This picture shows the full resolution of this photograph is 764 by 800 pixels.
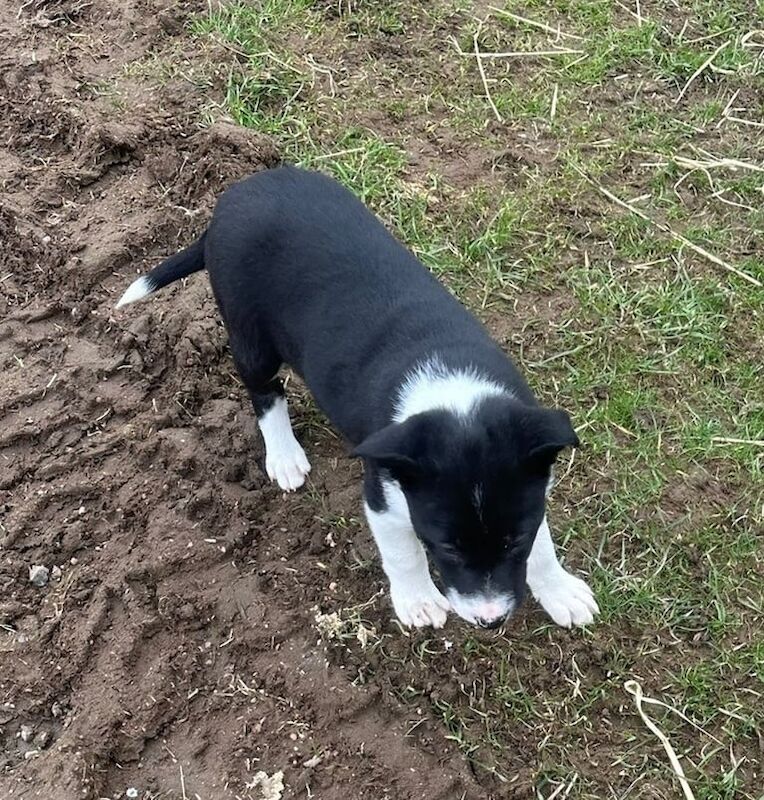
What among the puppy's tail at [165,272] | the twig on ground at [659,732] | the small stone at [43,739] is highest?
the puppy's tail at [165,272]

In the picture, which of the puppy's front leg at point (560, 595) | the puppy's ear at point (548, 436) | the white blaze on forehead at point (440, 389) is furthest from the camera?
the puppy's front leg at point (560, 595)

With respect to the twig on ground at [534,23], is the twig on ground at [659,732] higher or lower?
lower

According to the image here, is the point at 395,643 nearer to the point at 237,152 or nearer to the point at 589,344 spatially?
the point at 589,344

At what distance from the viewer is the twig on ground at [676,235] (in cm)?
513

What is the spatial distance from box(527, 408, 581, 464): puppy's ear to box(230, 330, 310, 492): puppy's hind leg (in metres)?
1.63

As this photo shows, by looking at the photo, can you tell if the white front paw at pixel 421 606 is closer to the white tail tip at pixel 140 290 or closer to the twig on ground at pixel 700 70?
the white tail tip at pixel 140 290

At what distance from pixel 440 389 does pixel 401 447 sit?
1.42ft

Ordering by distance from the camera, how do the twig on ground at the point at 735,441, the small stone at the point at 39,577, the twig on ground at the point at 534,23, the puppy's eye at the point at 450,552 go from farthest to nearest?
the twig on ground at the point at 534,23 < the twig on ground at the point at 735,441 < the small stone at the point at 39,577 < the puppy's eye at the point at 450,552

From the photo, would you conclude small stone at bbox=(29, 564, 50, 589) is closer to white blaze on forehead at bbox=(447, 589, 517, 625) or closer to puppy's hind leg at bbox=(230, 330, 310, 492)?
puppy's hind leg at bbox=(230, 330, 310, 492)

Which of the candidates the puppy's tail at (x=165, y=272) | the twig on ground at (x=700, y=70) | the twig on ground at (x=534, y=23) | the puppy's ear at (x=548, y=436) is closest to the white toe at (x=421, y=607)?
the puppy's ear at (x=548, y=436)

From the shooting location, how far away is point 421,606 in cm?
396

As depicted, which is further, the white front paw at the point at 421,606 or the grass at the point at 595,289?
the white front paw at the point at 421,606

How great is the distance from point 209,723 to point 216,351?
182 centimetres

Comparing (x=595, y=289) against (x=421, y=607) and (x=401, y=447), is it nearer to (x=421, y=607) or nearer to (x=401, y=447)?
(x=421, y=607)
